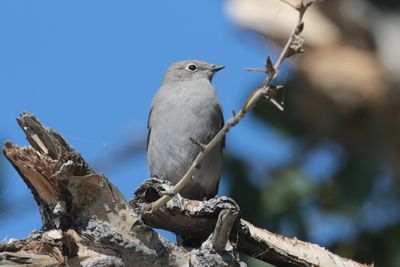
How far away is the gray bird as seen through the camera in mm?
7699

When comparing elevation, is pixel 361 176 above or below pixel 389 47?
above

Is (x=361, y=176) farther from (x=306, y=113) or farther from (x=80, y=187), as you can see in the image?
(x=80, y=187)

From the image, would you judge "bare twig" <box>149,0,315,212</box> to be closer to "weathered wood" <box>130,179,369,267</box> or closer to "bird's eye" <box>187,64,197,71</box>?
"weathered wood" <box>130,179,369,267</box>

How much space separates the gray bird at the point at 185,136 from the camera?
25.3 feet

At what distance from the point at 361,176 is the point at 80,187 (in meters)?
2.35

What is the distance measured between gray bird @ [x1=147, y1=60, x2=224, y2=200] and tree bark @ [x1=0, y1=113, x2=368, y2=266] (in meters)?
2.29

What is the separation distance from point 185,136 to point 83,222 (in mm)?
2669

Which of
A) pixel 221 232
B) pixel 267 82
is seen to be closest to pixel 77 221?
pixel 221 232

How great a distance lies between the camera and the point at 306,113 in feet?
19.0

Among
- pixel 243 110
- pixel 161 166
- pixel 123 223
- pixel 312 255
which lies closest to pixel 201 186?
pixel 161 166

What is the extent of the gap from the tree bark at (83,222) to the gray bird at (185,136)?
2.29 meters

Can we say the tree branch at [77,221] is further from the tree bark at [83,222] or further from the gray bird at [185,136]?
the gray bird at [185,136]

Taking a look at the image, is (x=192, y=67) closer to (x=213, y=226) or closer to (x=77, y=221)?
(x=213, y=226)

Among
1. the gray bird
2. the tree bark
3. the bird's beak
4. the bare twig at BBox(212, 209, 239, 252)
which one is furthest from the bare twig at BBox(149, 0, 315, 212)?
the bird's beak
